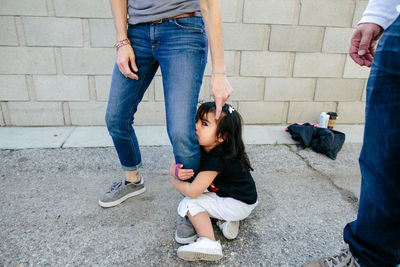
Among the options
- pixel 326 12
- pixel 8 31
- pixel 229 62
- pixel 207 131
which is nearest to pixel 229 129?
pixel 207 131

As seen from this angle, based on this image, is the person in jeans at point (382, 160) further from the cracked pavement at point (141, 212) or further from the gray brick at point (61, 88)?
the gray brick at point (61, 88)

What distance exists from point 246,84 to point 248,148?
894 mm

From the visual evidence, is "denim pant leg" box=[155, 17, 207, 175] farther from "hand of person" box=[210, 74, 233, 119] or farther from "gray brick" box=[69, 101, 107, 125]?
"gray brick" box=[69, 101, 107, 125]

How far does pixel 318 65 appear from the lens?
3.51 meters

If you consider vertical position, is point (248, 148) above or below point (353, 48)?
below

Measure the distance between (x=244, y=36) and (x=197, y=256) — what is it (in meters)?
2.60

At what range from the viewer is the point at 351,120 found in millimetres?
3789

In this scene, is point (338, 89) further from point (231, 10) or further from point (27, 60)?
point (27, 60)

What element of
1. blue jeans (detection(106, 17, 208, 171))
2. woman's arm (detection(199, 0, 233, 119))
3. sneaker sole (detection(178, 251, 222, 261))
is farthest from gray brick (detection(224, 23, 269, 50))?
sneaker sole (detection(178, 251, 222, 261))

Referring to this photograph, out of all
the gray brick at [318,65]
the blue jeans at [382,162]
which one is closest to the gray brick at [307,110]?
the gray brick at [318,65]

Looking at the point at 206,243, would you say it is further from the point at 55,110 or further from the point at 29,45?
the point at 29,45

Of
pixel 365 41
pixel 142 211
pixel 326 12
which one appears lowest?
pixel 142 211

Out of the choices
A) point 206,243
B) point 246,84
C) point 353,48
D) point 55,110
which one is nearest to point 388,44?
point 353,48

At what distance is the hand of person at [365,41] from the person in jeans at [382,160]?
6cm
